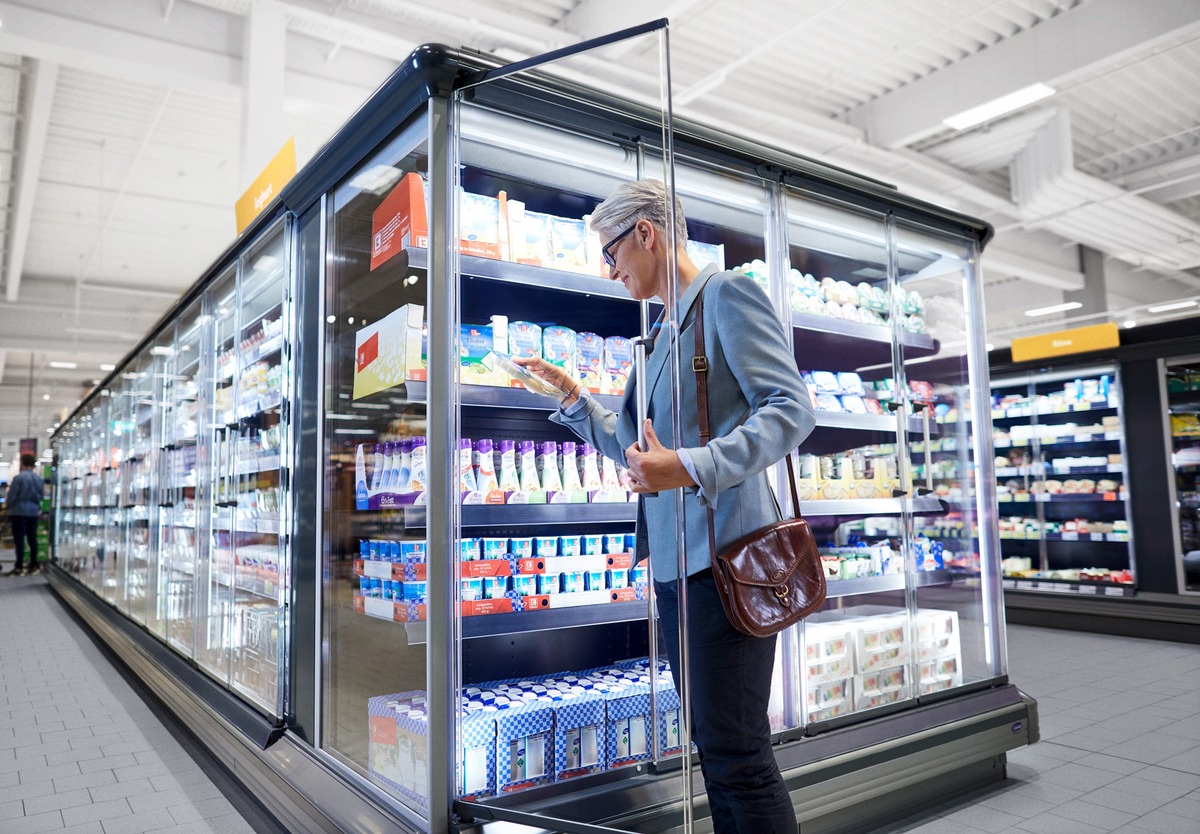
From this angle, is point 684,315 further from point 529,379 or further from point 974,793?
point 974,793

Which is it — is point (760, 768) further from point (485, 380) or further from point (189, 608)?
point (189, 608)

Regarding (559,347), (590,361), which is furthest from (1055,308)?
(559,347)

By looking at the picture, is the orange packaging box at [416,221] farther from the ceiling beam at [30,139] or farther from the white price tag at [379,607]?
the ceiling beam at [30,139]

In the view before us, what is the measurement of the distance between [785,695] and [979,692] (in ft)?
3.80

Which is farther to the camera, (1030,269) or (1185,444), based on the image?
(1030,269)

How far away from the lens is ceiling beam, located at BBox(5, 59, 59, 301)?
718cm

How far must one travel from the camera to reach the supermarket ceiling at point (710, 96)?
6.13m

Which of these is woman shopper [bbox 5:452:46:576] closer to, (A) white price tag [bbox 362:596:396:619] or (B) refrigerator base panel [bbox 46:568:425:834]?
(B) refrigerator base panel [bbox 46:568:425:834]

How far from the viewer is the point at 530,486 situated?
270 centimetres

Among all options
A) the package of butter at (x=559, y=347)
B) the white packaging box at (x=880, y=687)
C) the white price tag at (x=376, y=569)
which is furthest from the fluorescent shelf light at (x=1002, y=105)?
the white price tag at (x=376, y=569)

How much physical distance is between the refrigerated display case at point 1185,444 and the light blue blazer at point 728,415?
6701 mm

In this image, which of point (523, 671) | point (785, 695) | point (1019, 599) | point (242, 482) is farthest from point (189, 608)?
point (1019, 599)

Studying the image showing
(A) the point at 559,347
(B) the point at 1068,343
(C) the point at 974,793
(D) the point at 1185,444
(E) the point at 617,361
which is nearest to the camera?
(A) the point at 559,347

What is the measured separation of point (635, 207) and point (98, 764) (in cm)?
372
